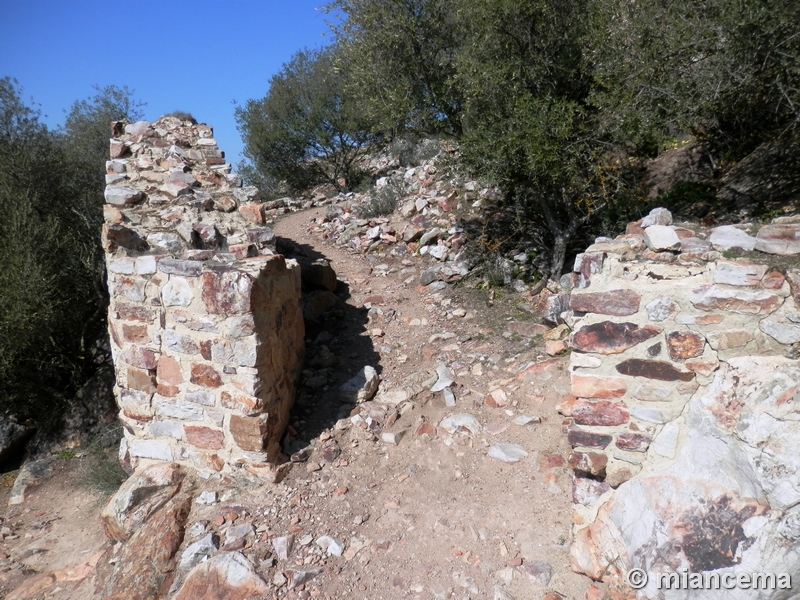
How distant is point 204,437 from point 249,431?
0.41 metres

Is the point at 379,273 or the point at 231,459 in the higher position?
the point at 379,273

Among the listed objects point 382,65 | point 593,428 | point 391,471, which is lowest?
point 391,471

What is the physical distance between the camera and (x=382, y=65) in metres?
7.88

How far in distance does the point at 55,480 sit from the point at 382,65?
679cm

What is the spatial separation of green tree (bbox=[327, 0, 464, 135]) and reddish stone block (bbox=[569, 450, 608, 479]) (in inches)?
225

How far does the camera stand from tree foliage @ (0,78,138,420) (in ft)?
20.6

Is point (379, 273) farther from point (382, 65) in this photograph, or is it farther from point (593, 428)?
point (593, 428)

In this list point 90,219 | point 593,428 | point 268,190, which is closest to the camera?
point 593,428

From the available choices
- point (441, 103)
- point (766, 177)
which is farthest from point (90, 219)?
point (766, 177)

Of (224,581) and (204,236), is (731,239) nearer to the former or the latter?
(224,581)

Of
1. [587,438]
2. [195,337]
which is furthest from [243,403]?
[587,438]

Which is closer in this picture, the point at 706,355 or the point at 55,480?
the point at 706,355

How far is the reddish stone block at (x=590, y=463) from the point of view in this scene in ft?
9.96

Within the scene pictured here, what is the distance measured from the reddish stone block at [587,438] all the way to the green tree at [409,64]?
562 centimetres
